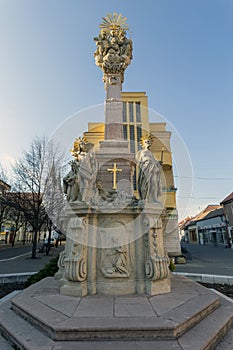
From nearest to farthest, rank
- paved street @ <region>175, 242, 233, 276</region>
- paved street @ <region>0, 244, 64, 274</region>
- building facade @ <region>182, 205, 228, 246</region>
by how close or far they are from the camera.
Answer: paved street @ <region>175, 242, 233, 276</region> → paved street @ <region>0, 244, 64, 274</region> → building facade @ <region>182, 205, 228, 246</region>

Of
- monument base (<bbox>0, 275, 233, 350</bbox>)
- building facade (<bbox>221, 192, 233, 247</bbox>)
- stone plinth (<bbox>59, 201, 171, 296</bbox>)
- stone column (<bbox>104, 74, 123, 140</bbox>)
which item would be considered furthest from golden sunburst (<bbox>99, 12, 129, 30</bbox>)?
building facade (<bbox>221, 192, 233, 247</bbox>)

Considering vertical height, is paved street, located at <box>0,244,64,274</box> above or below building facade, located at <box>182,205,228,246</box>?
below

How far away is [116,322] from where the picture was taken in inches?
109

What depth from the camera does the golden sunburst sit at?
9570 millimetres

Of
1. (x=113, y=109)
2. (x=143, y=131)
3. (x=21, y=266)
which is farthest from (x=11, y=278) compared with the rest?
(x=143, y=131)

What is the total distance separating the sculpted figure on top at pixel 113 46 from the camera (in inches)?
358

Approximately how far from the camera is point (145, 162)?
489 centimetres

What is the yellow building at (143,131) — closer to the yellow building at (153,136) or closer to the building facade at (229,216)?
the yellow building at (153,136)

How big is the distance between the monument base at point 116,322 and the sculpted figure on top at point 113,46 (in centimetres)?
879

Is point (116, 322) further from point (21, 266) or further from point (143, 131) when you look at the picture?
point (143, 131)

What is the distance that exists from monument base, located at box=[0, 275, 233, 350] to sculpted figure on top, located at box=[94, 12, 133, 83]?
8788 millimetres

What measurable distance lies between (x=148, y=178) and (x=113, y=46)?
7389 millimetres

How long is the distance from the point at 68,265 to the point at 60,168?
49.7ft

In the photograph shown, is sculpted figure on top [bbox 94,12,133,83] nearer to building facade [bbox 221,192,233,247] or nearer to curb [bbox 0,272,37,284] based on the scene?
curb [bbox 0,272,37,284]
